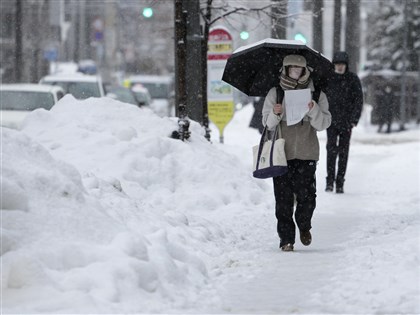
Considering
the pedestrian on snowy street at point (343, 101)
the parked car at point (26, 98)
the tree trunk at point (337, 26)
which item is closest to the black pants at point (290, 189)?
the pedestrian on snowy street at point (343, 101)

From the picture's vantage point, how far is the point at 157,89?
44781 millimetres

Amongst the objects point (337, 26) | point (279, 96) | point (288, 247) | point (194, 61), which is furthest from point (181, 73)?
point (337, 26)

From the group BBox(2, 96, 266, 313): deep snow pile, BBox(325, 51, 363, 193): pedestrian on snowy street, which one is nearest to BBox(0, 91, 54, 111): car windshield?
BBox(325, 51, 363, 193): pedestrian on snowy street

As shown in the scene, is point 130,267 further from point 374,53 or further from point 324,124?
point 374,53

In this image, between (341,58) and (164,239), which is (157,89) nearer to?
(341,58)

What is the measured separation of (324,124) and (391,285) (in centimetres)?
237

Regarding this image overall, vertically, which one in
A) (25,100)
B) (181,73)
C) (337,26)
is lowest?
(25,100)

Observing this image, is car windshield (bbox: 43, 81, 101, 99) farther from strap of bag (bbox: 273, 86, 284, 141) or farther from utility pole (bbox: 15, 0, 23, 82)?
strap of bag (bbox: 273, 86, 284, 141)

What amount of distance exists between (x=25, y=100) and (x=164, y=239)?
43.0ft

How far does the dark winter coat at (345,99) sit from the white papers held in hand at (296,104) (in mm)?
5246

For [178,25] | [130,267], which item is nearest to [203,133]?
[178,25]

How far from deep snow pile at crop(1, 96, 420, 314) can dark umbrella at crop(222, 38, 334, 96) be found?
1353mm

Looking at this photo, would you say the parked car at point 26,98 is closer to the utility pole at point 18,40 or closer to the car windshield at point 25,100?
the car windshield at point 25,100

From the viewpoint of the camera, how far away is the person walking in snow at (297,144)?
349 inches
